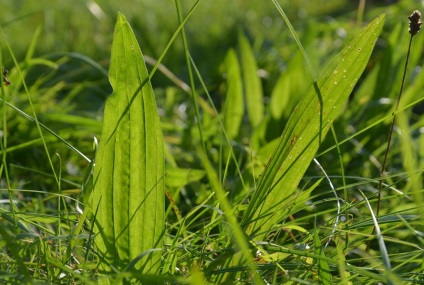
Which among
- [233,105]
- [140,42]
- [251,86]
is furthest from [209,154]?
[140,42]

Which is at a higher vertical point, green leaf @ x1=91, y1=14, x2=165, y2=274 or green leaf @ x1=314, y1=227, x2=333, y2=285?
green leaf @ x1=91, y1=14, x2=165, y2=274

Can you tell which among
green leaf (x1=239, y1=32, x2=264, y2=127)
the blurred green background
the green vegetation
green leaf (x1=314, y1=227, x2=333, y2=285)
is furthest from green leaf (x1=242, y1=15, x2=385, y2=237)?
green leaf (x1=239, y1=32, x2=264, y2=127)

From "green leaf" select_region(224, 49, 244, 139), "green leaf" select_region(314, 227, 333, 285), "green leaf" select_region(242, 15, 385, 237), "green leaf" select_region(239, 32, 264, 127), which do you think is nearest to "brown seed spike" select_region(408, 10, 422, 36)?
"green leaf" select_region(242, 15, 385, 237)

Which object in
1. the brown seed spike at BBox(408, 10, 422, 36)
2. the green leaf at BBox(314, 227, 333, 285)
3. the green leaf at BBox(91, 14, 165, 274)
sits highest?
the brown seed spike at BBox(408, 10, 422, 36)

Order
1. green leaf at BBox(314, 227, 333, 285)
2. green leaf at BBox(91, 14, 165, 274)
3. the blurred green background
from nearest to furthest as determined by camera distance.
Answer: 1. green leaf at BBox(314, 227, 333, 285)
2. green leaf at BBox(91, 14, 165, 274)
3. the blurred green background

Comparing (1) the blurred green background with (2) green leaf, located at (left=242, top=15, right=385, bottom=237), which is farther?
(1) the blurred green background

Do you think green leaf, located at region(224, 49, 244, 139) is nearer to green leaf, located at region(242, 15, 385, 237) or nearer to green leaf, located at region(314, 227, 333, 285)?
green leaf, located at region(242, 15, 385, 237)

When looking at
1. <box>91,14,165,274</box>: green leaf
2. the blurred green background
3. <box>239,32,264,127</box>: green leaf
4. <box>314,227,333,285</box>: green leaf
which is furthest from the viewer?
<box>239,32,264,127</box>: green leaf

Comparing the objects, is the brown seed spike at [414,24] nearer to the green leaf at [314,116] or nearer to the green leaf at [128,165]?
the green leaf at [314,116]

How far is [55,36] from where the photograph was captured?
2883mm

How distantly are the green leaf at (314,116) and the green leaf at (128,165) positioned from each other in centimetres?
16

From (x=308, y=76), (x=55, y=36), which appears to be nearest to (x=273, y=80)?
(x=308, y=76)

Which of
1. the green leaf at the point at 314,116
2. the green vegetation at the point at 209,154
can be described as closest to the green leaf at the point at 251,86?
the green vegetation at the point at 209,154

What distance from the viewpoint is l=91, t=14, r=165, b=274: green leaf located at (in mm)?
1004
